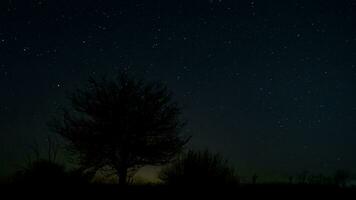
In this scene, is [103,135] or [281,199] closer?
[281,199]

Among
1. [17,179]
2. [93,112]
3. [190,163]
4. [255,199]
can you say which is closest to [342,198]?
[255,199]

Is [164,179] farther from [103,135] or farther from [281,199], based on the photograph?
[103,135]

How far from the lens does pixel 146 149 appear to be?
22.9m

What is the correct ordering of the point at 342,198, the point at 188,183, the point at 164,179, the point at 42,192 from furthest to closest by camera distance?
the point at 164,179, the point at 188,183, the point at 342,198, the point at 42,192

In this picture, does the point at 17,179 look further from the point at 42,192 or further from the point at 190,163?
the point at 190,163

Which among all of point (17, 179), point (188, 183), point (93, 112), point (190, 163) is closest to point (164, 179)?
point (190, 163)

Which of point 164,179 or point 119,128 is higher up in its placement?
point 119,128

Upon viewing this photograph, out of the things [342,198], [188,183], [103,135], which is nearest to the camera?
[342,198]

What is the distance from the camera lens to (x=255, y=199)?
1204cm

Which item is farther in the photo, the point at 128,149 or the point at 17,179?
the point at 128,149

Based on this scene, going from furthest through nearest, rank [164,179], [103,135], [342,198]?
[103,135]
[164,179]
[342,198]

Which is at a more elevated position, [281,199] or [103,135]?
[103,135]

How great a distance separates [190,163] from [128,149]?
6863mm

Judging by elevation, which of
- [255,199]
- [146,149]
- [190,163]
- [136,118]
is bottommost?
[255,199]
